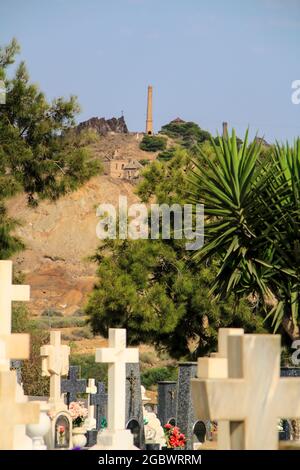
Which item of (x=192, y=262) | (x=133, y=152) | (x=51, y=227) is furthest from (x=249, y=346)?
(x=133, y=152)

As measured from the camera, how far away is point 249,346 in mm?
6500

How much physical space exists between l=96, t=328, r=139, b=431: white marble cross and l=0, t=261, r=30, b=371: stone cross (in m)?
3.53

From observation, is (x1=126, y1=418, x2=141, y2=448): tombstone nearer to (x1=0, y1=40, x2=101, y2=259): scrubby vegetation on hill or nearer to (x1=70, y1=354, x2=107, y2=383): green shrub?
(x1=0, y1=40, x2=101, y2=259): scrubby vegetation on hill

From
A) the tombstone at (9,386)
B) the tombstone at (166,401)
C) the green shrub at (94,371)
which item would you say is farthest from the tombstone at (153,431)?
the green shrub at (94,371)

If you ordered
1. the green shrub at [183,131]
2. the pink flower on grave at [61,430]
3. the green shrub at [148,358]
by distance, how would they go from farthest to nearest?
the green shrub at [183,131] → the green shrub at [148,358] → the pink flower on grave at [61,430]

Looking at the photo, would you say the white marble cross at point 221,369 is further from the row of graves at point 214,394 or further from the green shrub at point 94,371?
the green shrub at point 94,371

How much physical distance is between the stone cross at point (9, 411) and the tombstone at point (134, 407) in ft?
36.0

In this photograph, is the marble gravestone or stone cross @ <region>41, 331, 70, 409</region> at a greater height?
stone cross @ <region>41, 331, 70, 409</region>

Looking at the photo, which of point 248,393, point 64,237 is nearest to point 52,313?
point 64,237

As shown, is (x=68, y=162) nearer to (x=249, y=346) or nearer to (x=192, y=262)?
(x=192, y=262)

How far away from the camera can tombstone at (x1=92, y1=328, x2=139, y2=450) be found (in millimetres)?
12984

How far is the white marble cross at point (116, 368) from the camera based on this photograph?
529 inches

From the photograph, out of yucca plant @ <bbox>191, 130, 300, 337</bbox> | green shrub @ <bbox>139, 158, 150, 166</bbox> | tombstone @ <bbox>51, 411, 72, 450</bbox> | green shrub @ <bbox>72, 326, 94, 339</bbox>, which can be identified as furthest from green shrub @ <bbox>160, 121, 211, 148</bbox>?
tombstone @ <bbox>51, 411, 72, 450</bbox>

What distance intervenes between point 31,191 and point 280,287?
8.41 m
